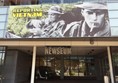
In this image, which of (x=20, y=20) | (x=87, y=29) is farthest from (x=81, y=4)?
(x=20, y=20)

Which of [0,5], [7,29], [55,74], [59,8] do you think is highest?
[0,5]

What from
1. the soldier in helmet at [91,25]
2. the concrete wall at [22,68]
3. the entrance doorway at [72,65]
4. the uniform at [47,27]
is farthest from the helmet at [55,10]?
the entrance doorway at [72,65]

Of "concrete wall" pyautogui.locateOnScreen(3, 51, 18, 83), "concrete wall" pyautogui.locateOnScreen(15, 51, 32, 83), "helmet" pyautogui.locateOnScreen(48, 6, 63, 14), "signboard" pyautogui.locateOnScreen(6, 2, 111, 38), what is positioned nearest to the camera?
"signboard" pyautogui.locateOnScreen(6, 2, 111, 38)

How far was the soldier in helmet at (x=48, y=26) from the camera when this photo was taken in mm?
11586

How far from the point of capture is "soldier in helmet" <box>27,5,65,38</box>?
1159cm

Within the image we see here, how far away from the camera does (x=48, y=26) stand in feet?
38.5

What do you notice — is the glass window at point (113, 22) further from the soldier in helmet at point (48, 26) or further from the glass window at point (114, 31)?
the soldier in helmet at point (48, 26)

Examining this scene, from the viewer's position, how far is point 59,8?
12.1 metres

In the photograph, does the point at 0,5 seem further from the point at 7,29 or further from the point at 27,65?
the point at 27,65

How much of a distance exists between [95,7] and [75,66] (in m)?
12.2

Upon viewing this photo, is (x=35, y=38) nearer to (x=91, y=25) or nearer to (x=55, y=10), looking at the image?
(x=55, y=10)

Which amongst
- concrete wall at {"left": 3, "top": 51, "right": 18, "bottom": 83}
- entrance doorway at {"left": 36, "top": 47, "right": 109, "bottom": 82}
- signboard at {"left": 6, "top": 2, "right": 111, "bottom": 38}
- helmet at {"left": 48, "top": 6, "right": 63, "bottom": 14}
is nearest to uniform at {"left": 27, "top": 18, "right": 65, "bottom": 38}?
signboard at {"left": 6, "top": 2, "right": 111, "bottom": 38}

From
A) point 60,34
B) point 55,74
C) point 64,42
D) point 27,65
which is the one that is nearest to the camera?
point 60,34

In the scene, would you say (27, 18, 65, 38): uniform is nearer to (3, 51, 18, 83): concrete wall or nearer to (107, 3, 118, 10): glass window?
(107, 3, 118, 10): glass window
